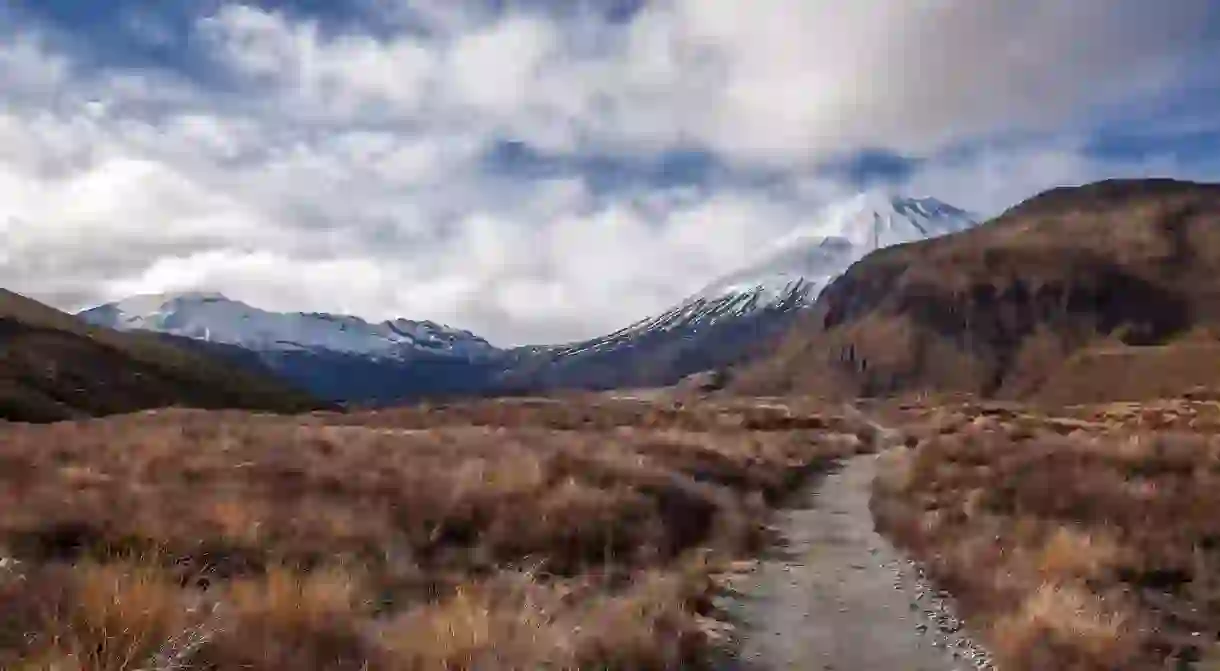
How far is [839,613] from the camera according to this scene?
10953 millimetres

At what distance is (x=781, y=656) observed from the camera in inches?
357

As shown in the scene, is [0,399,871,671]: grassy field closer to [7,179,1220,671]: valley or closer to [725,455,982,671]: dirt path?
[7,179,1220,671]: valley

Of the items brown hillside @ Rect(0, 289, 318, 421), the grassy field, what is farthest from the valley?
brown hillside @ Rect(0, 289, 318, 421)

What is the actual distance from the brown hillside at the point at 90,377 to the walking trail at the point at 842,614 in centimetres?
6801

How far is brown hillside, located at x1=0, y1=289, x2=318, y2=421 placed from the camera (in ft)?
253

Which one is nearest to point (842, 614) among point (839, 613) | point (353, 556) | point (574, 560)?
point (839, 613)

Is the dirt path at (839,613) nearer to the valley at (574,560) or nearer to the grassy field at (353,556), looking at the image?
the valley at (574,560)

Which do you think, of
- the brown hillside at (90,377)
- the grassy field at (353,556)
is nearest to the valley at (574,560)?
the grassy field at (353,556)

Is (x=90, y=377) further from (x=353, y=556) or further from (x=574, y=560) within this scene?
(x=353, y=556)

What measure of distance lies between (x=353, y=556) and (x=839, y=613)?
603 cm

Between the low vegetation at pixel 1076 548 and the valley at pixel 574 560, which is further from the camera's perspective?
the low vegetation at pixel 1076 548

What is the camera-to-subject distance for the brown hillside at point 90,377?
3034 inches

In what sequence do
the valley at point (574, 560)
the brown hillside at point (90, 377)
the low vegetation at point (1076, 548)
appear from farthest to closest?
the brown hillside at point (90, 377) < the low vegetation at point (1076, 548) < the valley at point (574, 560)

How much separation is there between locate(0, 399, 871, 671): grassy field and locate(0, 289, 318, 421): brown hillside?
2419 inches
